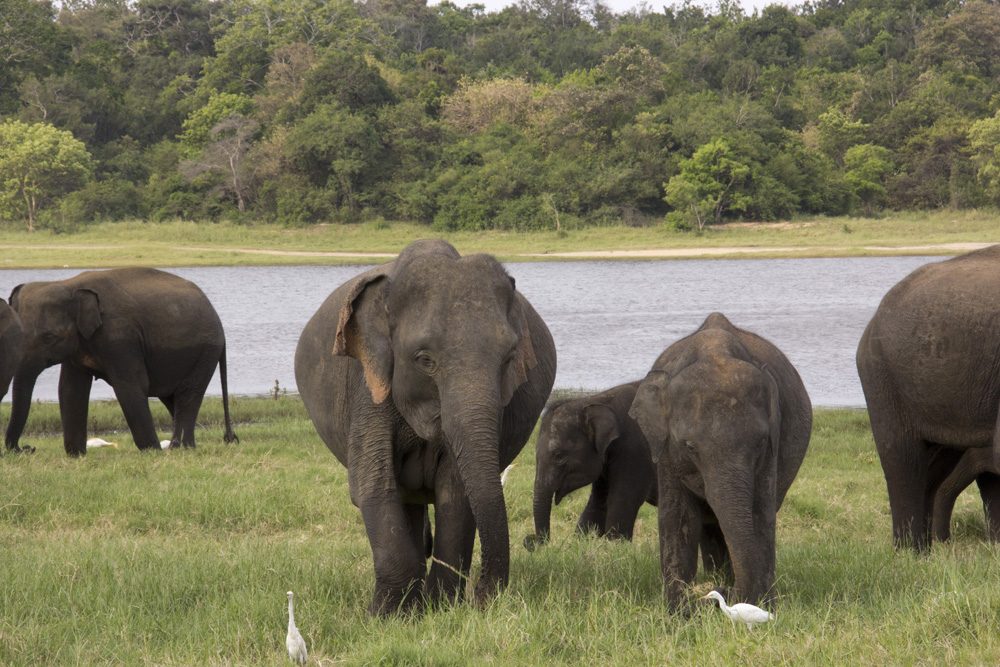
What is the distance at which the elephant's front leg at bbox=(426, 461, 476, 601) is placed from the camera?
5035mm

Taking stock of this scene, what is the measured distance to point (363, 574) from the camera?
5801 mm

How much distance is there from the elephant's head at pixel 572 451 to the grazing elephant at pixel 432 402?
7.45ft

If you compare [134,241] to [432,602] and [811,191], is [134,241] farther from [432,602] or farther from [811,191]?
[432,602]

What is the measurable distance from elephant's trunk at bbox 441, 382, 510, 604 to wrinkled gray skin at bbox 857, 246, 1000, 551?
3.02m

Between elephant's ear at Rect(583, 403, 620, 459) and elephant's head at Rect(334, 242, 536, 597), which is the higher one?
elephant's head at Rect(334, 242, 536, 597)

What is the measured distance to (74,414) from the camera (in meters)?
11.3

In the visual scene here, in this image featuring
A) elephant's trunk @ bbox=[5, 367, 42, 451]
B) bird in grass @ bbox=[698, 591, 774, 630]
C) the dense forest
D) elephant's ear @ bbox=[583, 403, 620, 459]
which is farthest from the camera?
the dense forest

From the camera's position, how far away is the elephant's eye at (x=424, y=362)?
4523mm

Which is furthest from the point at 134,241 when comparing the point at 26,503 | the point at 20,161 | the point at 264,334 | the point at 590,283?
the point at 26,503

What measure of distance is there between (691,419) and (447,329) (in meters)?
1.13

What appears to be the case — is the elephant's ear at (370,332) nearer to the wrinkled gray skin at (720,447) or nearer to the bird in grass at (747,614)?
the wrinkled gray skin at (720,447)

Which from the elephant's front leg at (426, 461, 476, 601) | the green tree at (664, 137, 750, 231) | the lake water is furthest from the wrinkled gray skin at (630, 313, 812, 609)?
the green tree at (664, 137, 750, 231)

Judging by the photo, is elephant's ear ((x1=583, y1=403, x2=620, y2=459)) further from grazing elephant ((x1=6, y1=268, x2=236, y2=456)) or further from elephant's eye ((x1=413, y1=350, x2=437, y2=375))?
grazing elephant ((x1=6, y1=268, x2=236, y2=456))

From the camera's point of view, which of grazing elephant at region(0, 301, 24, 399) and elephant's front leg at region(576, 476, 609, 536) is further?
grazing elephant at region(0, 301, 24, 399)
